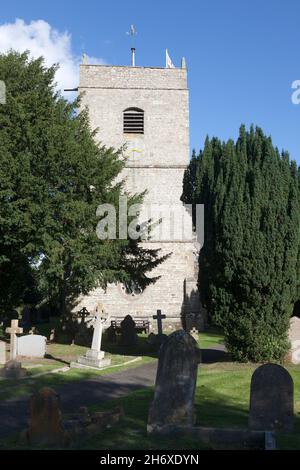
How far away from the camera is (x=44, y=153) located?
1689 centimetres

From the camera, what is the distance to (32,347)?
50.2 ft

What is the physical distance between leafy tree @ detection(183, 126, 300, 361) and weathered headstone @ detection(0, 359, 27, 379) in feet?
17.6

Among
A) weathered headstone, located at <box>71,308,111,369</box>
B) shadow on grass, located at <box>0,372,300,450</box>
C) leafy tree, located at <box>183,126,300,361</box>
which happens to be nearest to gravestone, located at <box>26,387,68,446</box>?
shadow on grass, located at <box>0,372,300,450</box>

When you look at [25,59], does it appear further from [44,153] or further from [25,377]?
[25,377]

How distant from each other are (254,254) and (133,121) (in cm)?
1692

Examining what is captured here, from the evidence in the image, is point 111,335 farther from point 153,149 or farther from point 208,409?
point 208,409

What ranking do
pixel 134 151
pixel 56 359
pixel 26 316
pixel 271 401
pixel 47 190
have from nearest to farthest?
pixel 271 401 → pixel 56 359 → pixel 47 190 → pixel 134 151 → pixel 26 316

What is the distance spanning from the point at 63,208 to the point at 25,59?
722 centimetres

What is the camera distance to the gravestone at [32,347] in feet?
50.0

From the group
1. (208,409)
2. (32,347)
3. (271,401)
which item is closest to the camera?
(271,401)

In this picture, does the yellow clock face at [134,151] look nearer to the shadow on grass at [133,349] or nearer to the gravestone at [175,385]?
the shadow on grass at [133,349]

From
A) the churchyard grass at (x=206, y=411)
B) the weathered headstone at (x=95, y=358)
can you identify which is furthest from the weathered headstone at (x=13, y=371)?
the churchyard grass at (x=206, y=411)

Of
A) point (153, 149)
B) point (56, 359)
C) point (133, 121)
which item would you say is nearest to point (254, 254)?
point (56, 359)

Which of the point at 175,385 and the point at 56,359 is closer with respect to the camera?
the point at 175,385
